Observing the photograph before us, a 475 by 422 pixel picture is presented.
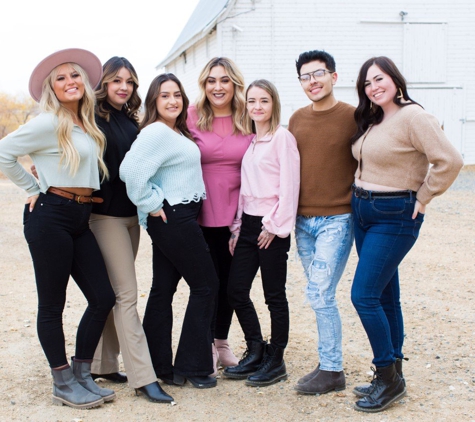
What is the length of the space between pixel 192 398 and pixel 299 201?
1.52m

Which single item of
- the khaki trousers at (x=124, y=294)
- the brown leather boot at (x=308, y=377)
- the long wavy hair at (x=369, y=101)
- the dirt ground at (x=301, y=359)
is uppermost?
the long wavy hair at (x=369, y=101)

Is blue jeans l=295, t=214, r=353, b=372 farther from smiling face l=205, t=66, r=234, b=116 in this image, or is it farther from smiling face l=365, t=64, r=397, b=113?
smiling face l=205, t=66, r=234, b=116

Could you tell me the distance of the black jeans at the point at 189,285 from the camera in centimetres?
388

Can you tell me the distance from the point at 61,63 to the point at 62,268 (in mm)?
1300

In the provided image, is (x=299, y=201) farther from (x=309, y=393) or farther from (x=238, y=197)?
(x=309, y=393)

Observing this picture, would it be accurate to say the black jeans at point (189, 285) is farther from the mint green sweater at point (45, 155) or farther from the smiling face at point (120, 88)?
the smiling face at point (120, 88)

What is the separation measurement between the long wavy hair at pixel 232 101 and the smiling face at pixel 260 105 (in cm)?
18

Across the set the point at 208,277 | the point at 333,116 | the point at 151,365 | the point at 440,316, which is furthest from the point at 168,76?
the point at 440,316

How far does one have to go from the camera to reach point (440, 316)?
220 inches

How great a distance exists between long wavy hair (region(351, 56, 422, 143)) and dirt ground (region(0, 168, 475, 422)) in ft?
5.81

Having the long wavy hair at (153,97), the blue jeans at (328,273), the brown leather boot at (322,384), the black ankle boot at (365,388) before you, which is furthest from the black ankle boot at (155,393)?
the long wavy hair at (153,97)

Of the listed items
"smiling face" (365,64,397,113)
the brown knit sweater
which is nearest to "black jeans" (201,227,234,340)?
the brown knit sweater

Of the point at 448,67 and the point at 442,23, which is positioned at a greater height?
the point at 442,23

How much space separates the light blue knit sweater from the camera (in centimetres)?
373
